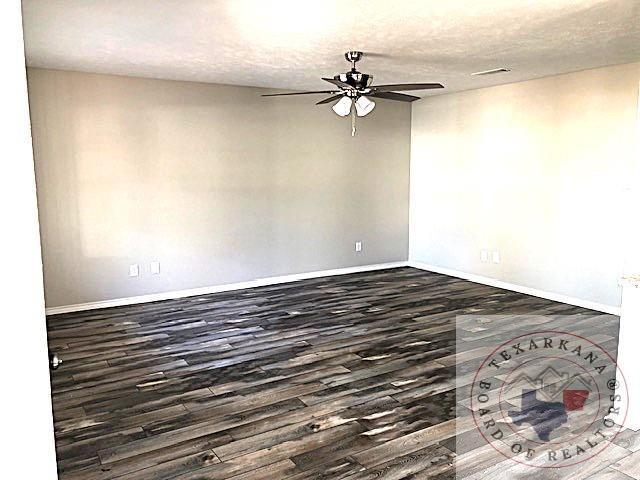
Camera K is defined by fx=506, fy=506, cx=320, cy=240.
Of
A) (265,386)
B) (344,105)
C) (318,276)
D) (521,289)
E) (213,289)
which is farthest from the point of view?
(318,276)

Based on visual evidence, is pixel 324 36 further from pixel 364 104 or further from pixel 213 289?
pixel 213 289

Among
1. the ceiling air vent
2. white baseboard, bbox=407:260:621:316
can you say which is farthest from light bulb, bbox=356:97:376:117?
white baseboard, bbox=407:260:621:316

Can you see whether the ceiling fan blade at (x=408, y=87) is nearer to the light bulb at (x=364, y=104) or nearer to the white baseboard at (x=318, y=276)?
the light bulb at (x=364, y=104)

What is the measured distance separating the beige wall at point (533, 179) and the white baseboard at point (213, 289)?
974 millimetres

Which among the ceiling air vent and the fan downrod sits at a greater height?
the ceiling air vent

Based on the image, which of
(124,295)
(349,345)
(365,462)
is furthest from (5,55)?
(124,295)

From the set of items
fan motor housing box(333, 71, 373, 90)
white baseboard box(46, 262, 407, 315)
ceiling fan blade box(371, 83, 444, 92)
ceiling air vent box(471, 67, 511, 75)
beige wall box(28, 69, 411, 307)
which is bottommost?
white baseboard box(46, 262, 407, 315)

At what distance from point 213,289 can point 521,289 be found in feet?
12.1

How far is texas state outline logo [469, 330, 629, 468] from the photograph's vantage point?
2777mm

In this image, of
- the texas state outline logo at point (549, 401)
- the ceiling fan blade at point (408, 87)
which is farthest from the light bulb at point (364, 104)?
the texas state outline logo at point (549, 401)

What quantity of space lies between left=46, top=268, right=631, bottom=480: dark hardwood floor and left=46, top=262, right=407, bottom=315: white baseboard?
0.57 ft

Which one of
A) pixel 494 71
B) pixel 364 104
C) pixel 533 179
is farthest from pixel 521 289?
pixel 364 104

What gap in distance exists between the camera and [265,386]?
352 centimetres

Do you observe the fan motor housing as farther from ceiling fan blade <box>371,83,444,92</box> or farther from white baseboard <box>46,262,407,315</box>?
white baseboard <box>46,262,407,315</box>
